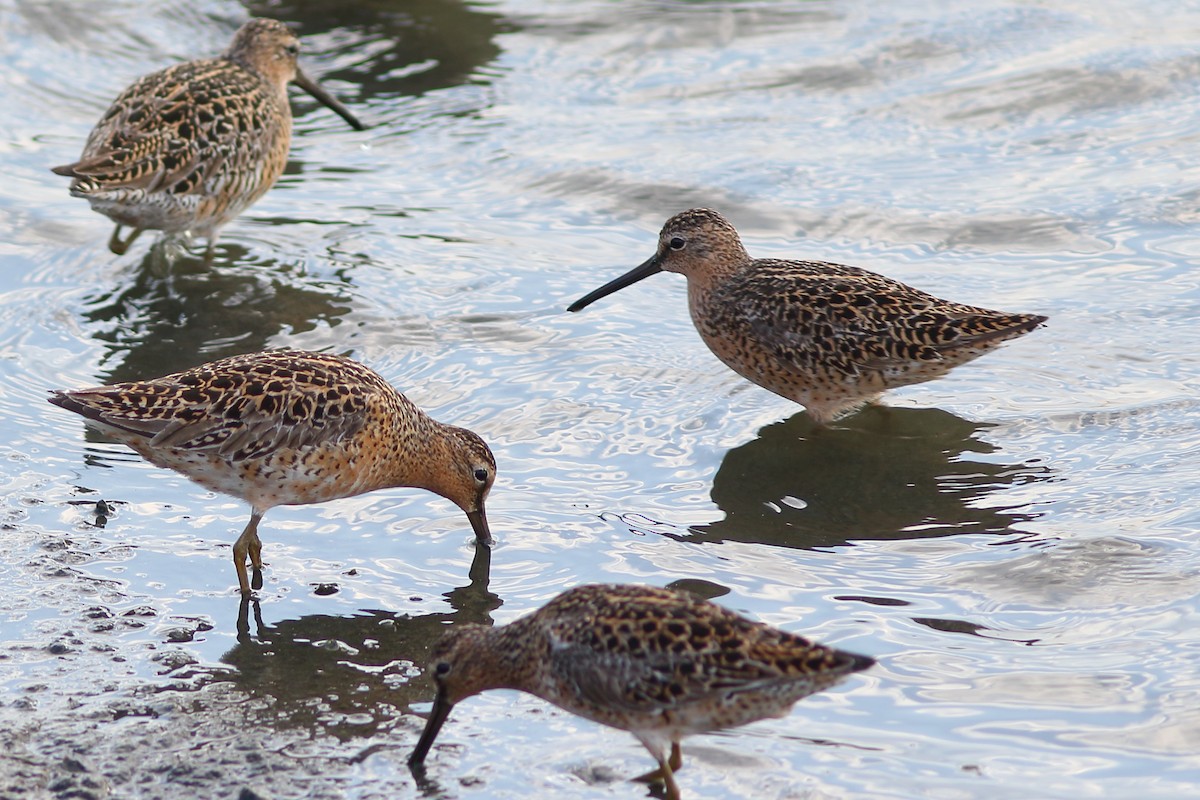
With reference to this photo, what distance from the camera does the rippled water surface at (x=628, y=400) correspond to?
202 inches

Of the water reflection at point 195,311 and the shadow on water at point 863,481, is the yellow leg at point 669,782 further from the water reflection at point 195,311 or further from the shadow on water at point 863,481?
the water reflection at point 195,311

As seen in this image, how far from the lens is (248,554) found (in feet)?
20.3

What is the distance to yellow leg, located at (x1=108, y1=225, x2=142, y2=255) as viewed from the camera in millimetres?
9344

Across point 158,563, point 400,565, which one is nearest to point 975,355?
point 400,565

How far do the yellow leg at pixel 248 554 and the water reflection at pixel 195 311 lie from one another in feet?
6.95

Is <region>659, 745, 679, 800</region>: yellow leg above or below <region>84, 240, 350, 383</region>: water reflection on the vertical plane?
below

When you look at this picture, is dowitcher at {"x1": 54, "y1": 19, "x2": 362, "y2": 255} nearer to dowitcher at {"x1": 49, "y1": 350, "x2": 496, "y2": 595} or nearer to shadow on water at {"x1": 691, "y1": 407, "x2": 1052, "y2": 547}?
dowitcher at {"x1": 49, "y1": 350, "x2": 496, "y2": 595}

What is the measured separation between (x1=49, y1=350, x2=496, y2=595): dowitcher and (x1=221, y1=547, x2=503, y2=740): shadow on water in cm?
33

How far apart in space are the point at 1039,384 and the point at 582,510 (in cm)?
248

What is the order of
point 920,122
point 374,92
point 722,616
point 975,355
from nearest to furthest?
point 722,616 → point 975,355 → point 920,122 → point 374,92

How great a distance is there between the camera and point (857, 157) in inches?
412

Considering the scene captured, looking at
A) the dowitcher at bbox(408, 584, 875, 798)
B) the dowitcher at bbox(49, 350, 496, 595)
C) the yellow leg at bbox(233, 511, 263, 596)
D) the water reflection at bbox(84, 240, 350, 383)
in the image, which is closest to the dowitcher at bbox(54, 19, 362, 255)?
the water reflection at bbox(84, 240, 350, 383)

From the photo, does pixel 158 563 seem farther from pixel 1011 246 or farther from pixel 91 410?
pixel 1011 246

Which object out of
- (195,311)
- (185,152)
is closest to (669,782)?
(195,311)
